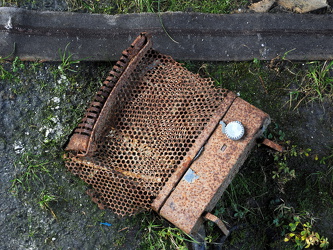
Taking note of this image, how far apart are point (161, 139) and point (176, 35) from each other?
1024 millimetres

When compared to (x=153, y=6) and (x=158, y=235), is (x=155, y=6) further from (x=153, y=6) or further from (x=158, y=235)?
(x=158, y=235)

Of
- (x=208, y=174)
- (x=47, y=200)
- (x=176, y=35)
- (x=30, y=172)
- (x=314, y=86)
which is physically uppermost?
(x=176, y=35)

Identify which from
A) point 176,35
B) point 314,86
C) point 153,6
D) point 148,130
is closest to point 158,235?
point 148,130

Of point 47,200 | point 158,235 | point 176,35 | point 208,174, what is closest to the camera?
point 208,174

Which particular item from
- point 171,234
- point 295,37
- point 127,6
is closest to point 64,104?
point 127,6

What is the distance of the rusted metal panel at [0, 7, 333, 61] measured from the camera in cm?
300

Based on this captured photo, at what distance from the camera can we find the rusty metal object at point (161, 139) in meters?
2.41

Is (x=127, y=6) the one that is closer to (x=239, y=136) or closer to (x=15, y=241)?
(x=239, y=136)

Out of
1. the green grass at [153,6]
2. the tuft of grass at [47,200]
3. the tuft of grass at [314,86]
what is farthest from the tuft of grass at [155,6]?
the tuft of grass at [47,200]

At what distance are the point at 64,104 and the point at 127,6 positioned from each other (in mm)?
1005

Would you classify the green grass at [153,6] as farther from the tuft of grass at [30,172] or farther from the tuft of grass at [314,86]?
the tuft of grass at [30,172]

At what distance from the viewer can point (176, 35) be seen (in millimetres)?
3137

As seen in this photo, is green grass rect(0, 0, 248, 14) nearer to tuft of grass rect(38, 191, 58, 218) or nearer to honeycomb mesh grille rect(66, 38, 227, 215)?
honeycomb mesh grille rect(66, 38, 227, 215)

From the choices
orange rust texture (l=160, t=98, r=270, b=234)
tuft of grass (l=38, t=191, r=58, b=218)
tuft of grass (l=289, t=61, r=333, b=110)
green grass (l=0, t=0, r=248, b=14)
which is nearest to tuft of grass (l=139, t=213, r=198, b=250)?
orange rust texture (l=160, t=98, r=270, b=234)
